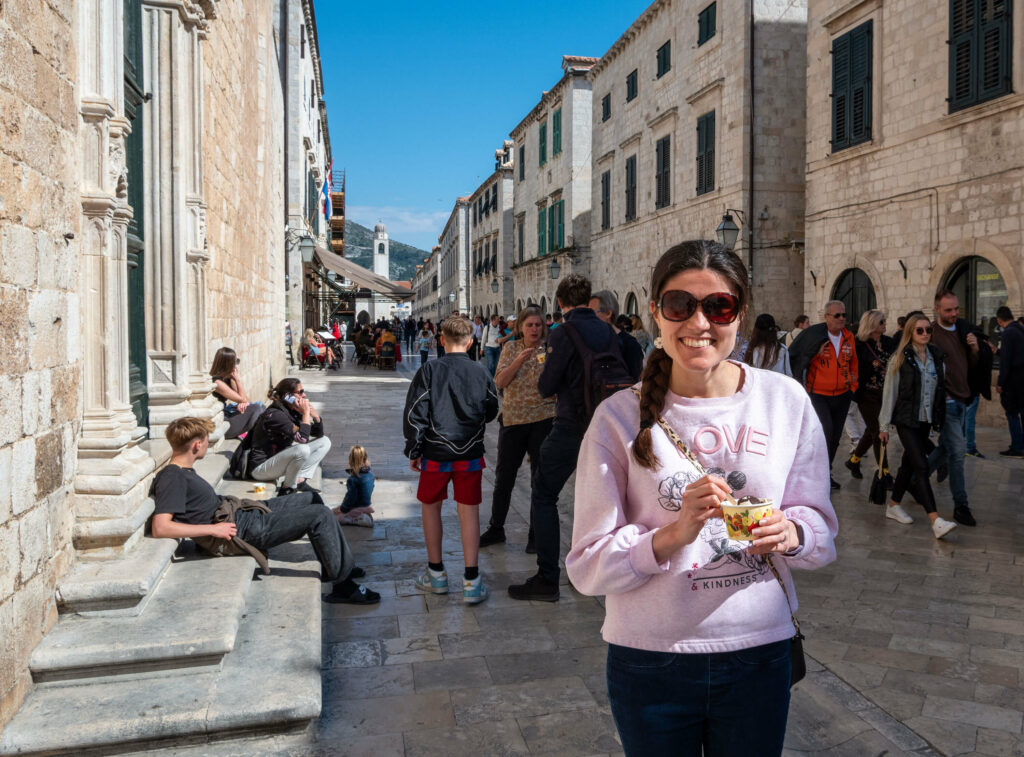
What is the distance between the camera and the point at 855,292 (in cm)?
1477

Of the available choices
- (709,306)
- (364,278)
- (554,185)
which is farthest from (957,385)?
(554,185)

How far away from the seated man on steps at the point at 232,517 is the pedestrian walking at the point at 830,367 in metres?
4.27

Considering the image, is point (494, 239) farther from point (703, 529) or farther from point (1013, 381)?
point (703, 529)

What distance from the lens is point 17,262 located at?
9.52 feet

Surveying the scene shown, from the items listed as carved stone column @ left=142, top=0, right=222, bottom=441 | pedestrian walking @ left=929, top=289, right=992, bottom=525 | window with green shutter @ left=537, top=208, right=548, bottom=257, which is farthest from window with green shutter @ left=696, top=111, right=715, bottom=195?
carved stone column @ left=142, top=0, right=222, bottom=441

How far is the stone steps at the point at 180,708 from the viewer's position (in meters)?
2.82

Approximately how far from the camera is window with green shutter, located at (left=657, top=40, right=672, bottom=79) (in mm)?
21156

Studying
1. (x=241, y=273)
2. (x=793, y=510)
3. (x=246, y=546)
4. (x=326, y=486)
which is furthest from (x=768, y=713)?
(x=241, y=273)

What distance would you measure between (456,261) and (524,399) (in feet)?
182

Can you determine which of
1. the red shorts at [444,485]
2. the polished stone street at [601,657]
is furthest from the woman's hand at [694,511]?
the red shorts at [444,485]

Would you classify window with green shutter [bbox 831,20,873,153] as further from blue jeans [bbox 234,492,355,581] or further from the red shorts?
blue jeans [bbox 234,492,355,581]

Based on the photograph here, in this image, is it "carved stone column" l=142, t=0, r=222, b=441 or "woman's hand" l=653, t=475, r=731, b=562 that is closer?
"woman's hand" l=653, t=475, r=731, b=562

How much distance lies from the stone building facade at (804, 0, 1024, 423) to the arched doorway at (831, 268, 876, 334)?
1.0 inches

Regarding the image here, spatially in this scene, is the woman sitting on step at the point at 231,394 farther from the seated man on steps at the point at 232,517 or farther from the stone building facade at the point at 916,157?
the stone building facade at the point at 916,157
